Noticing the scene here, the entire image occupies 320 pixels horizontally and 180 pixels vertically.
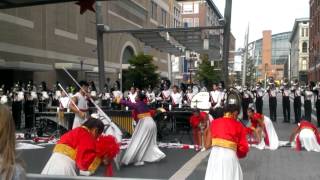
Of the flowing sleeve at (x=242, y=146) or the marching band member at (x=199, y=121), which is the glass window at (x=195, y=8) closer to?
the marching band member at (x=199, y=121)

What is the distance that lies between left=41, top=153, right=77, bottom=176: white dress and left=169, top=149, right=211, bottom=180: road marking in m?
4.22

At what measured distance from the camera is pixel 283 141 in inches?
694

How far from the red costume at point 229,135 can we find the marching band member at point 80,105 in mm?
6834

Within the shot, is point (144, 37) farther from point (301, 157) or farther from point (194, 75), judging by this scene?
point (194, 75)

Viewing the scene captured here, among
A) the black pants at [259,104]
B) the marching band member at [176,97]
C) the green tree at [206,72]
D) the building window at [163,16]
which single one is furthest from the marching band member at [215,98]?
the building window at [163,16]

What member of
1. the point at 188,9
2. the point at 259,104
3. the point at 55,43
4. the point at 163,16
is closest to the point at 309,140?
the point at 259,104

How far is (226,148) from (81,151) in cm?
196

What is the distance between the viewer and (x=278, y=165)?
488 inches

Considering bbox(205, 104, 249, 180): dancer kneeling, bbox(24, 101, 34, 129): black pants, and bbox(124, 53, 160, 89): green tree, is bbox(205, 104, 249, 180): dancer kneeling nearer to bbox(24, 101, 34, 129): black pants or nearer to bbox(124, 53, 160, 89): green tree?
bbox(24, 101, 34, 129): black pants

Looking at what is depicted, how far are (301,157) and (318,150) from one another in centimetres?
129

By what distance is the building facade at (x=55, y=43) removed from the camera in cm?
3603

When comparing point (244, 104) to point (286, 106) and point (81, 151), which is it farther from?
point (81, 151)

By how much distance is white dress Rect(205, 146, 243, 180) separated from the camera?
22.7 feet

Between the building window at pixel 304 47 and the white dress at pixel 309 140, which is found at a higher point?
the building window at pixel 304 47
